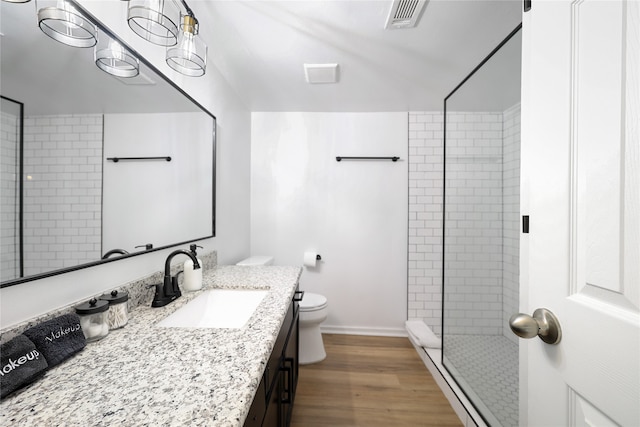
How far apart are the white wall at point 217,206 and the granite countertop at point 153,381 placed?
0.20m

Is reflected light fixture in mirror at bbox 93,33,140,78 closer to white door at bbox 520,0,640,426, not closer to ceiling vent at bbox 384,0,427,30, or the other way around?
ceiling vent at bbox 384,0,427,30

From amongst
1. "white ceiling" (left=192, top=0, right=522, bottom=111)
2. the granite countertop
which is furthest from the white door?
"white ceiling" (left=192, top=0, right=522, bottom=111)

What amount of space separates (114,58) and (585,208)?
4.88ft

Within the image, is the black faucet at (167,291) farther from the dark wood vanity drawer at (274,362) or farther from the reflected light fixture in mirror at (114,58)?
the reflected light fixture in mirror at (114,58)

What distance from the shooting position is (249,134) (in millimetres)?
2729

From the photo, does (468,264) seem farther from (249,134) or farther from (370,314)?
(249,134)

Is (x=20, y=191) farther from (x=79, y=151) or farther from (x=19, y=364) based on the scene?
(x=19, y=364)

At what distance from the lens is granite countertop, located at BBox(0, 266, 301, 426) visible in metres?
0.49

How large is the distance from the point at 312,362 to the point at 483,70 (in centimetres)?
246

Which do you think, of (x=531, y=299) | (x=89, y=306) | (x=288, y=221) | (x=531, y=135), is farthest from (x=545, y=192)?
(x=288, y=221)

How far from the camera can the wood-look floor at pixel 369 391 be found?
5.23ft

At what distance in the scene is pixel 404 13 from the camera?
1345mm

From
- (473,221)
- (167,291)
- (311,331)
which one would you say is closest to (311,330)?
(311,331)

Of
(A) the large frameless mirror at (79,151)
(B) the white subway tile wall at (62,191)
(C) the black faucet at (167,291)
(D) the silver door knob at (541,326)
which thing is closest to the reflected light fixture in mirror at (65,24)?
(A) the large frameless mirror at (79,151)
